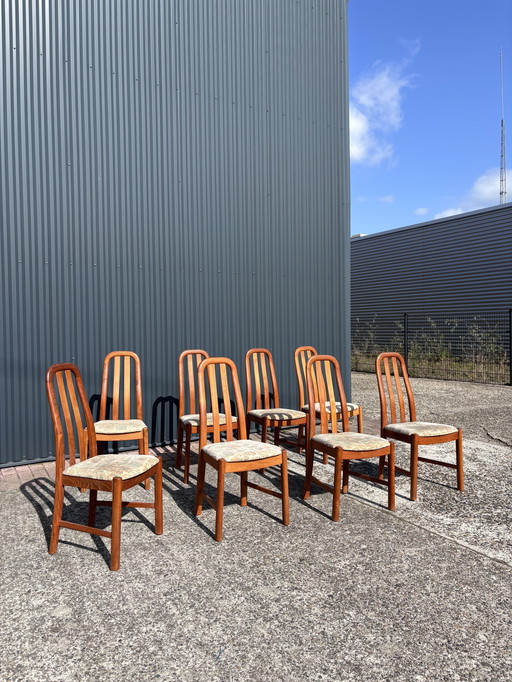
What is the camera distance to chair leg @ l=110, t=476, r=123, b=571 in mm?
2291

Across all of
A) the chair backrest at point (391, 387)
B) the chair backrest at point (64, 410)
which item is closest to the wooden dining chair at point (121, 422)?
the chair backrest at point (64, 410)

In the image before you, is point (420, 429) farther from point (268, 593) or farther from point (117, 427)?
point (117, 427)

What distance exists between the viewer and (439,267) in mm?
13914

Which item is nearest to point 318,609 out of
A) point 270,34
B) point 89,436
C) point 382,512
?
point 382,512

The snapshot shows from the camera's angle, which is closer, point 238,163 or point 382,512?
point 382,512

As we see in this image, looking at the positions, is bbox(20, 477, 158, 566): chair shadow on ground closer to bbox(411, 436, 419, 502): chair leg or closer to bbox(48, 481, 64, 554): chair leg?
bbox(48, 481, 64, 554): chair leg

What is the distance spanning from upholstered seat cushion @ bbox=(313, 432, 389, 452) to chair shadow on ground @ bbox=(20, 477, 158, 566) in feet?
3.75

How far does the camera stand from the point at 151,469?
102 inches

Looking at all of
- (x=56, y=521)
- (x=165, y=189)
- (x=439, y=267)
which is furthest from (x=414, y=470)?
(x=439, y=267)

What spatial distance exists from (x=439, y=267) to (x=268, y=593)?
13.2 m

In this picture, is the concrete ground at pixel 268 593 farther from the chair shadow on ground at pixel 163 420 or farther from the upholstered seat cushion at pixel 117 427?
the chair shadow on ground at pixel 163 420

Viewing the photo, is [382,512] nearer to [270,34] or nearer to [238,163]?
[238,163]

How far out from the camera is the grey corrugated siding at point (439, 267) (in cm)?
1247

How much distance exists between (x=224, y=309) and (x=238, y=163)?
5.06 ft
